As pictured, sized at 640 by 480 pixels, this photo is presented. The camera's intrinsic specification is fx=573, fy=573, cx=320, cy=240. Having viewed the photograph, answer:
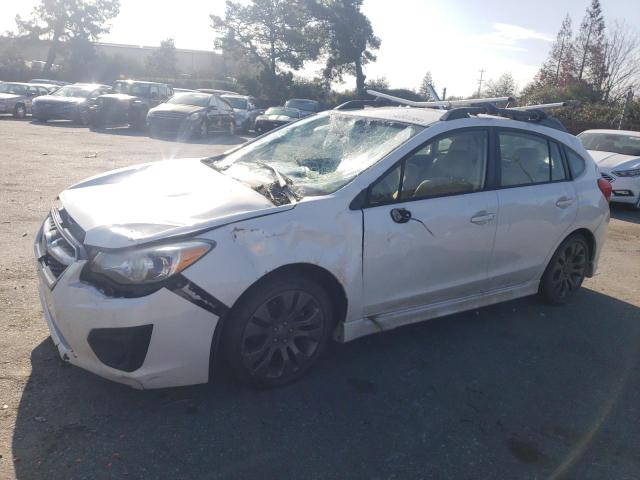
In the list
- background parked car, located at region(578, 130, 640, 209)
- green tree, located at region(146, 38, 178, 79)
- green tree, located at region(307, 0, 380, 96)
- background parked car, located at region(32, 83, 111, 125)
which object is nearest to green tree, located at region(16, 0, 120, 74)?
green tree, located at region(146, 38, 178, 79)

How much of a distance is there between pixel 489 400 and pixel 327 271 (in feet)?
4.26

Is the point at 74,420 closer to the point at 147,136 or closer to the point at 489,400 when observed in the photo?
the point at 489,400

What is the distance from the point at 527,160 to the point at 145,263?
10.7ft

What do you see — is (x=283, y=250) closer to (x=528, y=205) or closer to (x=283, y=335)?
(x=283, y=335)

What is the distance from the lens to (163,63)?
50.7 meters

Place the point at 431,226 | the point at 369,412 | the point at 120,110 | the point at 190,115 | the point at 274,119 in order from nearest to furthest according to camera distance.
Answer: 1. the point at 369,412
2. the point at 431,226
3. the point at 190,115
4. the point at 120,110
5. the point at 274,119

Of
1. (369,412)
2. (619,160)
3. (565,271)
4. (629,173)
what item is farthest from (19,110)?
(369,412)

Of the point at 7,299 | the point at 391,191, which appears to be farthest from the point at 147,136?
the point at 391,191

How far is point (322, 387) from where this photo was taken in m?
3.55

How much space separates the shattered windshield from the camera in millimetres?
3787

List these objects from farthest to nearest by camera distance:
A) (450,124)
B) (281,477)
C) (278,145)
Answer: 1. (278,145)
2. (450,124)
3. (281,477)

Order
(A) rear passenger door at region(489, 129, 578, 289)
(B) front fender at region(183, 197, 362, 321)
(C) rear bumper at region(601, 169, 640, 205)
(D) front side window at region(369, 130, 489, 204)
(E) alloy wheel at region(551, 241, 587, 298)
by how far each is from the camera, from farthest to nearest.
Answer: (C) rear bumper at region(601, 169, 640, 205) → (E) alloy wheel at region(551, 241, 587, 298) → (A) rear passenger door at region(489, 129, 578, 289) → (D) front side window at region(369, 130, 489, 204) → (B) front fender at region(183, 197, 362, 321)

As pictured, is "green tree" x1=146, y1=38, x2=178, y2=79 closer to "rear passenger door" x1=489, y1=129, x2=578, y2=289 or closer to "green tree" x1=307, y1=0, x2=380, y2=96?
"green tree" x1=307, y1=0, x2=380, y2=96

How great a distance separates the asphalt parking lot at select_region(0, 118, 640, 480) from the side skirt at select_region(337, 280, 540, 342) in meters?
0.27
